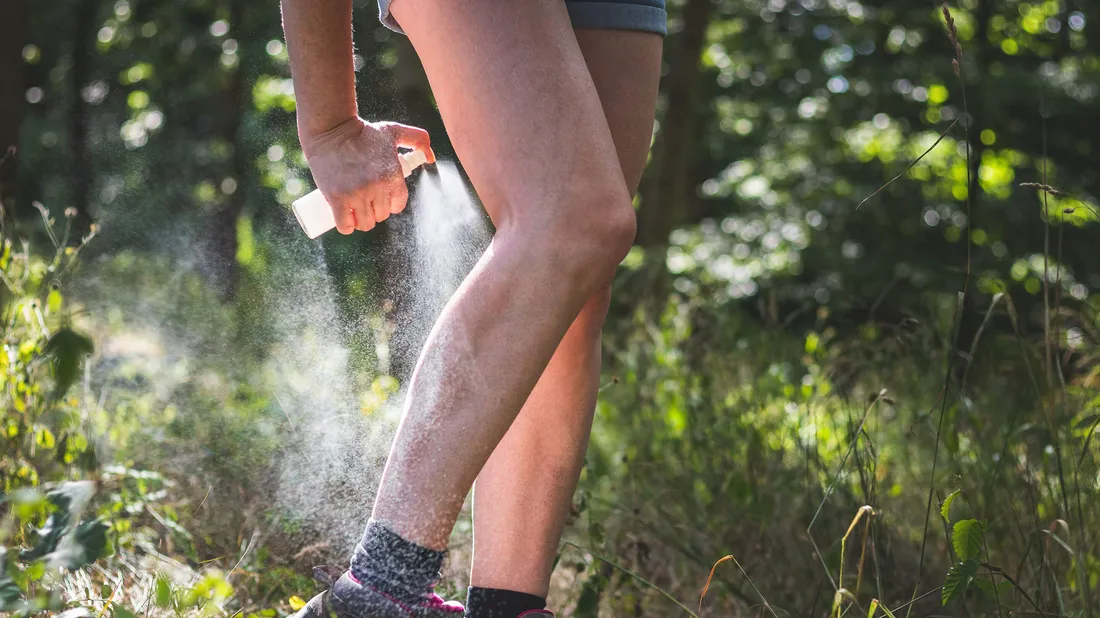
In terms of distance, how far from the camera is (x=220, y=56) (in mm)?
6910

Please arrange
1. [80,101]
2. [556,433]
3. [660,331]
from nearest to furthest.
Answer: [556,433]
[660,331]
[80,101]

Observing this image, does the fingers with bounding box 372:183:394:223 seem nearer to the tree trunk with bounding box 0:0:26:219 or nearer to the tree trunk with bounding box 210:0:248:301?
the tree trunk with bounding box 0:0:26:219

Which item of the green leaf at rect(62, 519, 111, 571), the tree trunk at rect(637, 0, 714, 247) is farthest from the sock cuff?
the tree trunk at rect(637, 0, 714, 247)

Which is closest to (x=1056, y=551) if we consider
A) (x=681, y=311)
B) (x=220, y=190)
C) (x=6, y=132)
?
(x=681, y=311)

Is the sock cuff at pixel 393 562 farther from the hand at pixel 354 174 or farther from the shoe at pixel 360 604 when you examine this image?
the hand at pixel 354 174

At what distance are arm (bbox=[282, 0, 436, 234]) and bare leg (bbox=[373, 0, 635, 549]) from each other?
6.1 inches

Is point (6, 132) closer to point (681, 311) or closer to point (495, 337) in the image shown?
point (681, 311)

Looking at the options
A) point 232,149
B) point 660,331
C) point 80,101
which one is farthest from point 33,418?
point 80,101

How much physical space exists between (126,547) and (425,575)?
1076mm

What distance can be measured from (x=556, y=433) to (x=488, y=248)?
34 centimetres

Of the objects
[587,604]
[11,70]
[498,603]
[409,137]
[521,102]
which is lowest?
[587,604]

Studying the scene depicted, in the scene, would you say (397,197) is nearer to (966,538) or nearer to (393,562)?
(393,562)

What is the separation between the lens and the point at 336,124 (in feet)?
4.36

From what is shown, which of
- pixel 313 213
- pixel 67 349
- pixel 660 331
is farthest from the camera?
pixel 660 331
